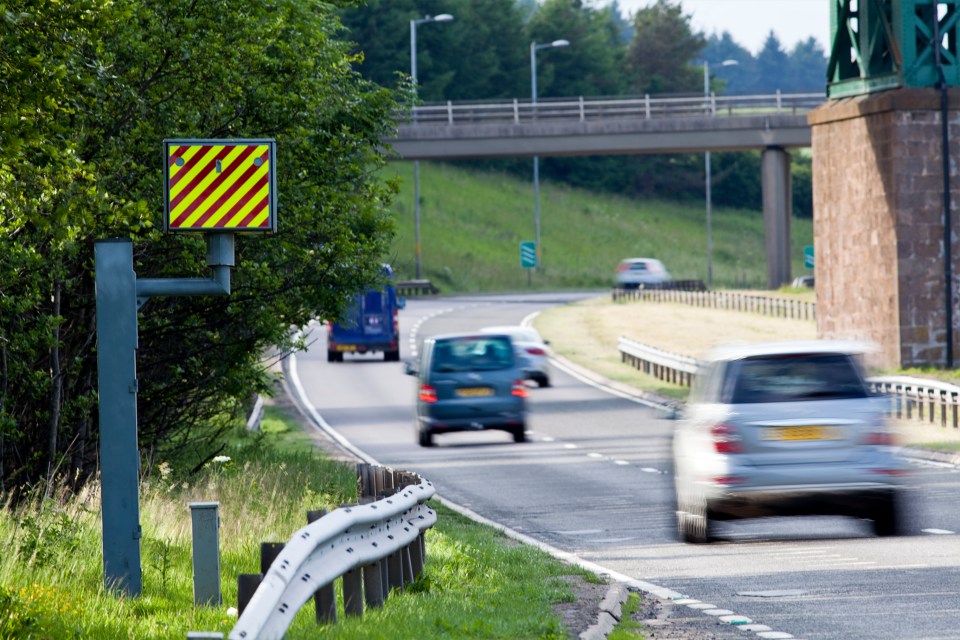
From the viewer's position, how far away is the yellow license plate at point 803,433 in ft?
49.5

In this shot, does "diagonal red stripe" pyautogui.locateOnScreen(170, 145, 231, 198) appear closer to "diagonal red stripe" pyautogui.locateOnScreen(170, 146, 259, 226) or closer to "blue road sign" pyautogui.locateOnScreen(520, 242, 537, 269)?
"diagonal red stripe" pyautogui.locateOnScreen(170, 146, 259, 226)

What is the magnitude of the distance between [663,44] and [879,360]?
374 ft

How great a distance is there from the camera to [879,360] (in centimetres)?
3616

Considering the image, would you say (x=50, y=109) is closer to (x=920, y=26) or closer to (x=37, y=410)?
(x=37, y=410)

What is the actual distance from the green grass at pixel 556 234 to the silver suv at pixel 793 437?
8261 centimetres

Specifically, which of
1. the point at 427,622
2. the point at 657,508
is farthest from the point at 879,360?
the point at 427,622

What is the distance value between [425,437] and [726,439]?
15959 mm

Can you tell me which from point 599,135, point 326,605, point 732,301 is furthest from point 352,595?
point 599,135

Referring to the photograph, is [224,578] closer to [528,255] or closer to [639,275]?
[639,275]

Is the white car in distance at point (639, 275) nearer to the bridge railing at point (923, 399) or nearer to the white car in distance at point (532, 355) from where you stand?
the white car in distance at point (532, 355)

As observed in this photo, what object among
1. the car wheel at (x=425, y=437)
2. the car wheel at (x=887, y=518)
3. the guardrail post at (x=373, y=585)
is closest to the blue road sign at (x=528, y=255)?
the car wheel at (x=425, y=437)

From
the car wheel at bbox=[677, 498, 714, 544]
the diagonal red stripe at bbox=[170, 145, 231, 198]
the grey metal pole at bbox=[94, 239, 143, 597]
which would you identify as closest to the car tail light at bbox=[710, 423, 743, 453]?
the car wheel at bbox=[677, 498, 714, 544]

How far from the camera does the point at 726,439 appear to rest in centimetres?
1514

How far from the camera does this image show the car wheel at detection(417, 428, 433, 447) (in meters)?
30.5
